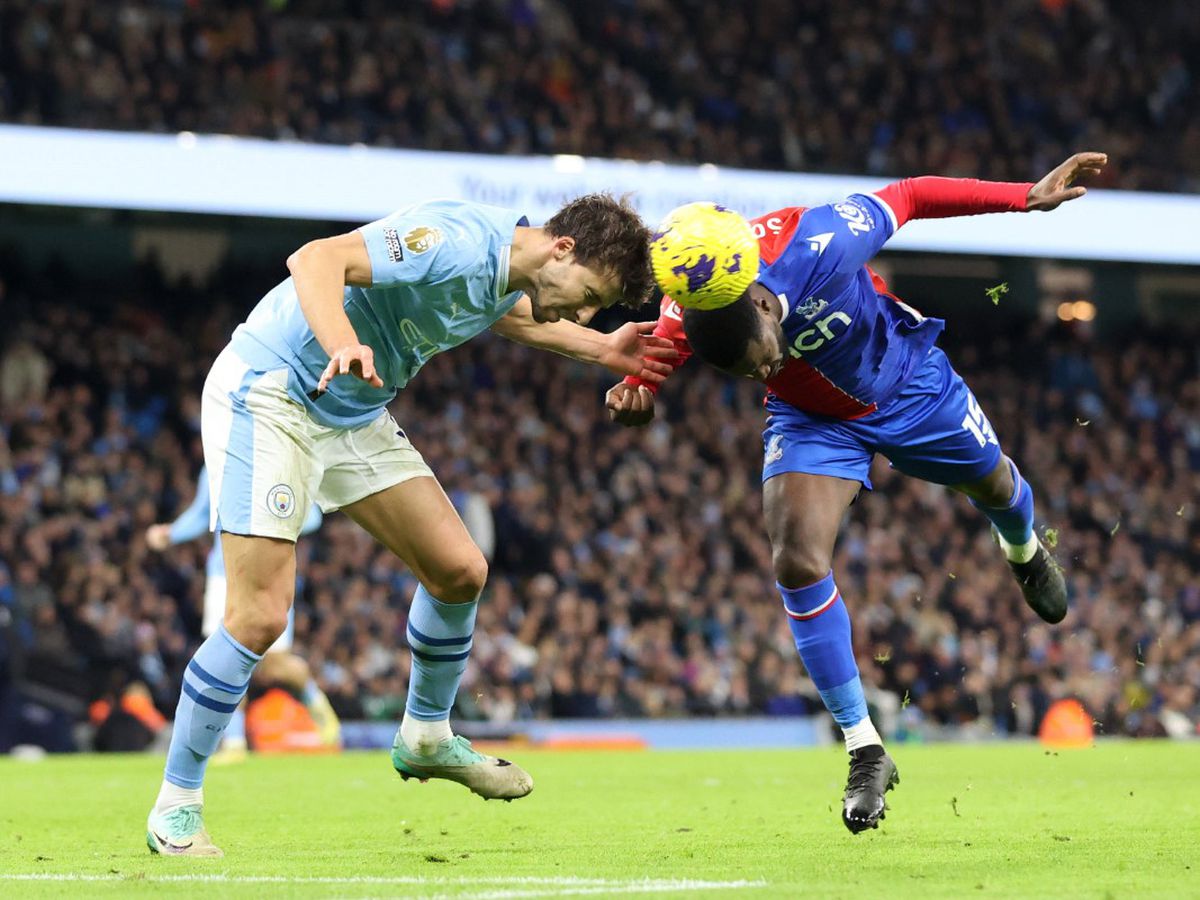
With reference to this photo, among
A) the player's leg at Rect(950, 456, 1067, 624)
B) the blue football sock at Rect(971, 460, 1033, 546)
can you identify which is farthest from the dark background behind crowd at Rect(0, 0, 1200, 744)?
the blue football sock at Rect(971, 460, 1033, 546)

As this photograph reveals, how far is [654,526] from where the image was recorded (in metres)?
21.9

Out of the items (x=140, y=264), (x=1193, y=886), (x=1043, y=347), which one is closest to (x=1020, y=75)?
(x=1043, y=347)

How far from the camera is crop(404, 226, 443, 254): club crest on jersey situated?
5855 millimetres

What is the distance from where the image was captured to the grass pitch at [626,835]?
5.03 meters

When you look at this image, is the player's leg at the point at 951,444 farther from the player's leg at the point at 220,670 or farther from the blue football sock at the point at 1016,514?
the player's leg at the point at 220,670

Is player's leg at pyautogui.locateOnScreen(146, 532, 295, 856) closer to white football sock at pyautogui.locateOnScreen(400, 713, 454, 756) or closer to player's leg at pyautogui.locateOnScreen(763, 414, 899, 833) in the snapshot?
white football sock at pyautogui.locateOnScreen(400, 713, 454, 756)

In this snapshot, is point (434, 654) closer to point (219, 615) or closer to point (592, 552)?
point (219, 615)

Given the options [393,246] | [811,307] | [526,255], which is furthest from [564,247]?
[811,307]

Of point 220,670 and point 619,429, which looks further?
point 619,429

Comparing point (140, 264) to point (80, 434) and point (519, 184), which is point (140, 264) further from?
point (519, 184)

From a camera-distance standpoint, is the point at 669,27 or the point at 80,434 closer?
the point at 80,434

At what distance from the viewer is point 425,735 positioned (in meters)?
6.80

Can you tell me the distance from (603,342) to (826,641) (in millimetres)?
1393

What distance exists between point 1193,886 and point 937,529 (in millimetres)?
18457
